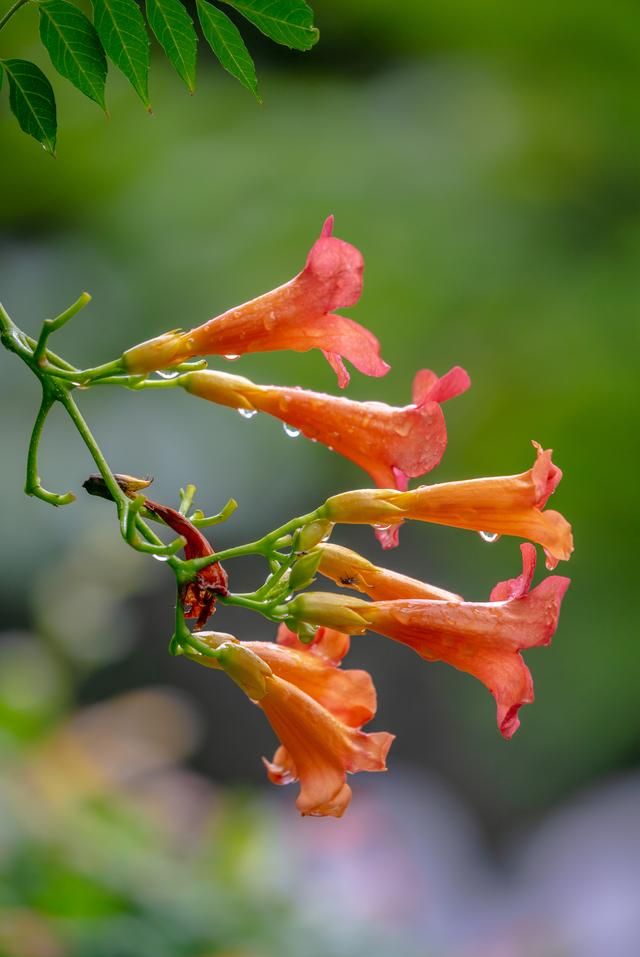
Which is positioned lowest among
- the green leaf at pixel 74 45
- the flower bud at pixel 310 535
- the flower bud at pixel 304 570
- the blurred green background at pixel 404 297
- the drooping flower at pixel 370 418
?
the blurred green background at pixel 404 297

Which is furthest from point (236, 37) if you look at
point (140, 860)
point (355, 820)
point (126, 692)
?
point (126, 692)

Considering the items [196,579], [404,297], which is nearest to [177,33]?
[196,579]

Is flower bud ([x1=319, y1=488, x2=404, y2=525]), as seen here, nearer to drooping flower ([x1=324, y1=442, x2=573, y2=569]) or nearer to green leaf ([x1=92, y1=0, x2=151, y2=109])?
drooping flower ([x1=324, y1=442, x2=573, y2=569])

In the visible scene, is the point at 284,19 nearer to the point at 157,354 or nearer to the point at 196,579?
the point at 157,354

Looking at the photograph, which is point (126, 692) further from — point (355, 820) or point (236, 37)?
point (236, 37)

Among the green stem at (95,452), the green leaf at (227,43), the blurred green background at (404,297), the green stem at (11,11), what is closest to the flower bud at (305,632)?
the green stem at (95,452)

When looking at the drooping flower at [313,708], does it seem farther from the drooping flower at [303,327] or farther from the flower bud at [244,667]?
the drooping flower at [303,327]

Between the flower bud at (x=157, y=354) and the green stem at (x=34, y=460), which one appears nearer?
the green stem at (x=34, y=460)
